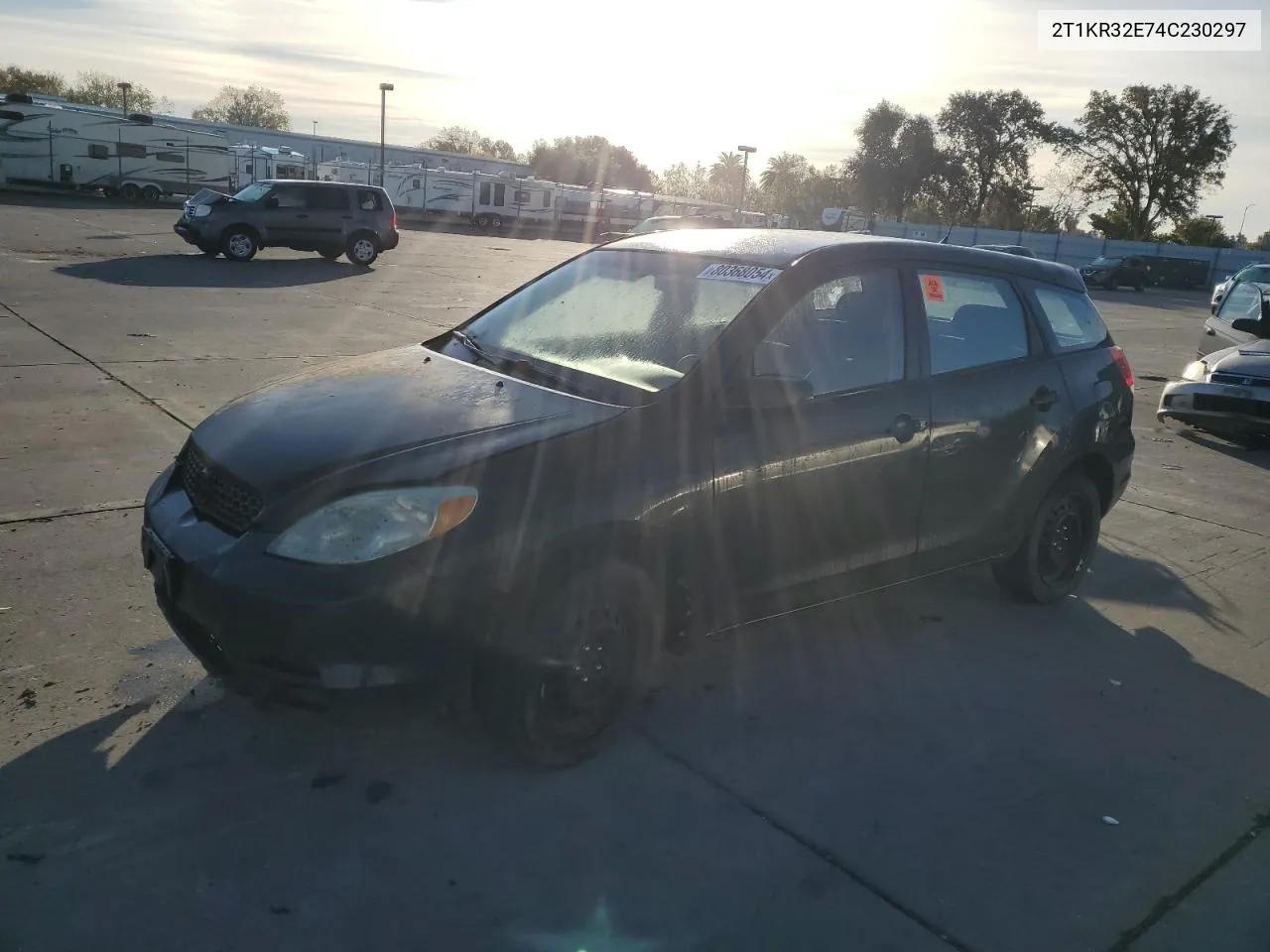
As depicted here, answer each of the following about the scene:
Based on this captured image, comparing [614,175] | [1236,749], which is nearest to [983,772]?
[1236,749]

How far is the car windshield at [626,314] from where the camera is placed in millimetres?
3795

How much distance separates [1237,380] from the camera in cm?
957

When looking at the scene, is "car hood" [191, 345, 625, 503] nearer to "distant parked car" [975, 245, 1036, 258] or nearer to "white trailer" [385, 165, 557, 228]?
"distant parked car" [975, 245, 1036, 258]

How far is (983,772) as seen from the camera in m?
3.61

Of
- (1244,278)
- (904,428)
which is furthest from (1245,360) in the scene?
(904,428)

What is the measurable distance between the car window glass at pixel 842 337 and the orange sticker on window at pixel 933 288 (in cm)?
17

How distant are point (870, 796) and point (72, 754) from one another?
101 inches

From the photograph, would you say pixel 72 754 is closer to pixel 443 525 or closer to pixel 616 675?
pixel 443 525

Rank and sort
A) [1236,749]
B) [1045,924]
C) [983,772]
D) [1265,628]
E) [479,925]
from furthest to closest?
[1265,628], [1236,749], [983,772], [1045,924], [479,925]

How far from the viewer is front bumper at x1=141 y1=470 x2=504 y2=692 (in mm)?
2895

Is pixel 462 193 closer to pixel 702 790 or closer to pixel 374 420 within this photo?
pixel 374 420

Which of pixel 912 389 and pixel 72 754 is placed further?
pixel 912 389

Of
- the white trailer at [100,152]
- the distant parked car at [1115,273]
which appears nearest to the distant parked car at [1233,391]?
the distant parked car at [1115,273]

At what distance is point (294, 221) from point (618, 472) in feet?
68.4
